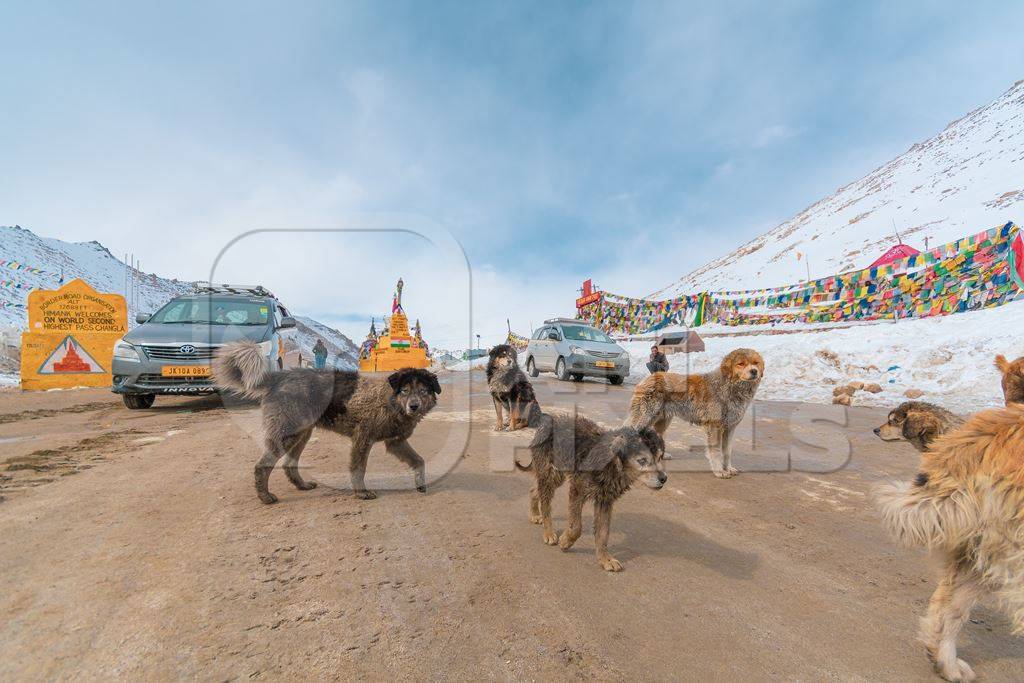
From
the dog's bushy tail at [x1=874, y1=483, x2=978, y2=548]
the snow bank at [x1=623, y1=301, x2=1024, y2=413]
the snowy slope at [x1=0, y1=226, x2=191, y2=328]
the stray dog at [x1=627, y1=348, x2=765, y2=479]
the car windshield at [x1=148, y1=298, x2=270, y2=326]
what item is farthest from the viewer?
the snowy slope at [x1=0, y1=226, x2=191, y2=328]

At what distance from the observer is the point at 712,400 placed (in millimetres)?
5629

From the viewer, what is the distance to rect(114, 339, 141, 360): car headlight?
8.38 m

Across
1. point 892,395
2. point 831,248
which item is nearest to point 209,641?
point 892,395

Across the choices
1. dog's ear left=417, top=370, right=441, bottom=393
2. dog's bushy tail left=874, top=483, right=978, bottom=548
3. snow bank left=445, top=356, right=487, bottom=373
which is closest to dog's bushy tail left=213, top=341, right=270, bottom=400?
dog's ear left=417, top=370, right=441, bottom=393

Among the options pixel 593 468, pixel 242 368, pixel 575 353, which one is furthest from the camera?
pixel 575 353

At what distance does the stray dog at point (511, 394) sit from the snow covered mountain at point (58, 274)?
22716 mm

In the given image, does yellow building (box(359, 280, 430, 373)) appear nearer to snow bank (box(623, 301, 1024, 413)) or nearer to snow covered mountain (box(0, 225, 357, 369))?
snow covered mountain (box(0, 225, 357, 369))

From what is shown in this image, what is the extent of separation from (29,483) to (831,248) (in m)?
53.4

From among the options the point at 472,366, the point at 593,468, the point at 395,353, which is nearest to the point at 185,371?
the point at 593,468

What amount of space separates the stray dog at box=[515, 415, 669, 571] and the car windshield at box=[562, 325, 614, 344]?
43.5 feet

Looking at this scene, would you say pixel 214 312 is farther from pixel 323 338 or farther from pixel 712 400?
pixel 323 338

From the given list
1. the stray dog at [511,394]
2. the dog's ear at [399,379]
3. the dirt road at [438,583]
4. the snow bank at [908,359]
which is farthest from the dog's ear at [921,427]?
the snow bank at [908,359]

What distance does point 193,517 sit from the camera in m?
3.59

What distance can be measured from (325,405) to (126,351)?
6.91 meters
